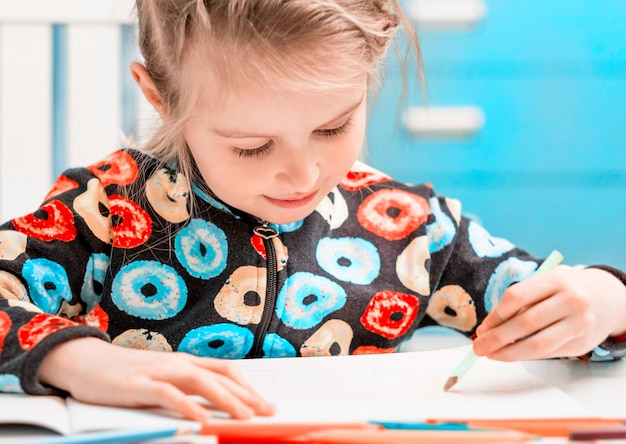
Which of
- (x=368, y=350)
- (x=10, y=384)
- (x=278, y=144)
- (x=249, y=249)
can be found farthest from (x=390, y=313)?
(x=10, y=384)

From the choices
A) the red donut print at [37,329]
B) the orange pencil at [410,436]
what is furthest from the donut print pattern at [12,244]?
the orange pencil at [410,436]

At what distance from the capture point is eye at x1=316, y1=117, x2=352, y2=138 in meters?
0.60

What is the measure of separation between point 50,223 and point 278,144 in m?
0.21

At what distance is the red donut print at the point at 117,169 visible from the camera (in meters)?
0.72

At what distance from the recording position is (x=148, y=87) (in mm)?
691

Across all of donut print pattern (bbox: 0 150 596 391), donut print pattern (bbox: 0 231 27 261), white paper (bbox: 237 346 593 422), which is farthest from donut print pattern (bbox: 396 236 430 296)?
donut print pattern (bbox: 0 231 27 261)

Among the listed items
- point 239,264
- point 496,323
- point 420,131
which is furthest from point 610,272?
point 420,131

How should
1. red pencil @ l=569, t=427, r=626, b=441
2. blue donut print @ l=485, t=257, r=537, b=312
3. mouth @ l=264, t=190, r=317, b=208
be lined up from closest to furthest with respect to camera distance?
red pencil @ l=569, t=427, r=626, b=441, mouth @ l=264, t=190, r=317, b=208, blue donut print @ l=485, t=257, r=537, b=312

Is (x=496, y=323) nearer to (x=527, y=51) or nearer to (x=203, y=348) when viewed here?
(x=203, y=348)

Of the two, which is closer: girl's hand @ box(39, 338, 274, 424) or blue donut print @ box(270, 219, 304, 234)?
girl's hand @ box(39, 338, 274, 424)

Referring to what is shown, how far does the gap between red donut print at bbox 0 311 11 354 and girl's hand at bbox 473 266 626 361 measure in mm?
303

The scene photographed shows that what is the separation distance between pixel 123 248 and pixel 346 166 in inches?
8.0

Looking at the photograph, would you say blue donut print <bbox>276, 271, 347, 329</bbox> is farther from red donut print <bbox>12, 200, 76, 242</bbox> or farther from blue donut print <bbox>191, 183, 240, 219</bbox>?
red donut print <bbox>12, 200, 76, 242</bbox>

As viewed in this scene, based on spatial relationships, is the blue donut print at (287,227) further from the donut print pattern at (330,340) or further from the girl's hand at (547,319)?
the girl's hand at (547,319)
